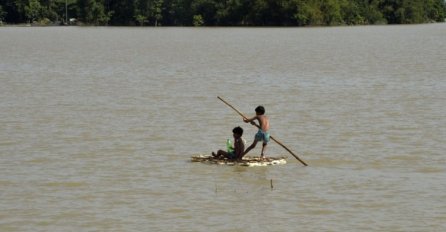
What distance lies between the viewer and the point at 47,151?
18469mm

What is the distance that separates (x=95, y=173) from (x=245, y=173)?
2.42 meters

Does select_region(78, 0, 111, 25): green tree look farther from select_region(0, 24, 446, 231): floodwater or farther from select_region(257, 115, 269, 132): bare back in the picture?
select_region(257, 115, 269, 132): bare back

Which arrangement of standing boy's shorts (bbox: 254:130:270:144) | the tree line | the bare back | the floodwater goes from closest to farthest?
the floodwater → the bare back → standing boy's shorts (bbox: 254:130:270:144) → the tree line

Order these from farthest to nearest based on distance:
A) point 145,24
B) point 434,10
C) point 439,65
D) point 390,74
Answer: point 434,10 < point 145,24 < point 439,65 < point 390,74

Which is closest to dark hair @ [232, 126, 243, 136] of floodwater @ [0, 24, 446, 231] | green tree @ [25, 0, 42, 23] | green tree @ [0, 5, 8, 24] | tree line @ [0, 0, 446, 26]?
floodwater @ [0, 24, 446, 231]

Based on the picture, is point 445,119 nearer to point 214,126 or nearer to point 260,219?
point 214,126

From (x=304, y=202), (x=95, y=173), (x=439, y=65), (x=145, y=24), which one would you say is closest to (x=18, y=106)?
(x=95, y=173)

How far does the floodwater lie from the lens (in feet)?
43.6

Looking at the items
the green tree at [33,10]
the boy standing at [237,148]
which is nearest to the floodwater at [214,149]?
the boy standing at [237,148]

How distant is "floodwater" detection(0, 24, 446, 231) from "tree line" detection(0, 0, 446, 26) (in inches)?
3317

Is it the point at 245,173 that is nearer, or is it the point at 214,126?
the point at 245,173

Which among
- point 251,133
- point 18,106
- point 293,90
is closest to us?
point 251,133

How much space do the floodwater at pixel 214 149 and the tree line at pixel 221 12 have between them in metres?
84.3

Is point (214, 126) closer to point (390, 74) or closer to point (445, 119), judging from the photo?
point (445, 119)
